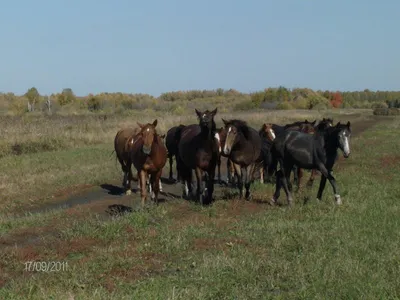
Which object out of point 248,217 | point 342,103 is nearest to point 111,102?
point 342,103

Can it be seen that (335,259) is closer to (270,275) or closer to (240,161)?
(270,275)

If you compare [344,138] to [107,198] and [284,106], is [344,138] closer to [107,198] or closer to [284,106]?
[107,198]

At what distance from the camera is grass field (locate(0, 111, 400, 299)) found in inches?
274

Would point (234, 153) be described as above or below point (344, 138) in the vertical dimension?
below

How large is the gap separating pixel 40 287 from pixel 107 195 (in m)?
10.3

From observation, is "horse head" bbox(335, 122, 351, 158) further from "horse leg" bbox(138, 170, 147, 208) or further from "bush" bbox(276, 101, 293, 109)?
"bush" bbox(276, 101, 293, 109)

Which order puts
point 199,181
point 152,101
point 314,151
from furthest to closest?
point 152,101
point 199,181
point 314,151

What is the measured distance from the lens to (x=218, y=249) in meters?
9.00

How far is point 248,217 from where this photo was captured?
1166 centimetres

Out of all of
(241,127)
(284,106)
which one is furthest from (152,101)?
(241,127)

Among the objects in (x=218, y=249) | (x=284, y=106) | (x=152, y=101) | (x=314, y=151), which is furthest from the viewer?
(x=152, y=101)

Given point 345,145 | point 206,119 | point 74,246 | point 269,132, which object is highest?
point 206,119

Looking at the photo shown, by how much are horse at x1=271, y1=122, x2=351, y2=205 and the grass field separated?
54 cm

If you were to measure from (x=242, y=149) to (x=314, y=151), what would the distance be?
85.0 inches
